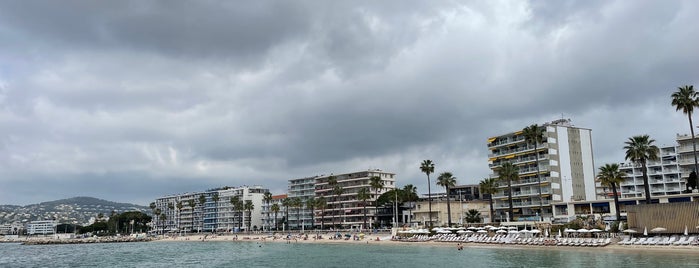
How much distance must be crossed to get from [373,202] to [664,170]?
248 feet

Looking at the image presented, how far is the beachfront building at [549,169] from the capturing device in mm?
98625

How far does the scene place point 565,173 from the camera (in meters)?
100

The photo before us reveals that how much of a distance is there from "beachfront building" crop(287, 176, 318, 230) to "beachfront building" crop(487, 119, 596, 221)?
82.7 meters

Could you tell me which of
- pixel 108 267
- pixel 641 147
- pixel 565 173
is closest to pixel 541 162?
pixel 565 173

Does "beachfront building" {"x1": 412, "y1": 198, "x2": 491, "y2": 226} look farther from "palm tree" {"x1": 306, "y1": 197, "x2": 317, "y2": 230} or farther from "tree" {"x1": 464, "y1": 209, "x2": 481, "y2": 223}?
"palm tree" {"x1": 306, "y1": 197, "x2": 317, "y2": 230}

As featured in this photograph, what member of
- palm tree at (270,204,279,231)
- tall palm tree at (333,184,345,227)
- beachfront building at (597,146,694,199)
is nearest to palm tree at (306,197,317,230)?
tall palm tree at (333,184,345,227)

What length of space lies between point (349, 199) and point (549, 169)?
7679 centimetres

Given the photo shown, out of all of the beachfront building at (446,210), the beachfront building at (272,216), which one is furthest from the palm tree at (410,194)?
the beachfront building at (272,216)

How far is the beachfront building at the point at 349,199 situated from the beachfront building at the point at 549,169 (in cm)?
5472

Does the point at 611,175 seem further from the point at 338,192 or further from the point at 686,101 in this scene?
the point at 338,192

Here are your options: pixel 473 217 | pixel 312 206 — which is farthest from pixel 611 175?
pixel 312 206

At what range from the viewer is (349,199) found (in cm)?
16412

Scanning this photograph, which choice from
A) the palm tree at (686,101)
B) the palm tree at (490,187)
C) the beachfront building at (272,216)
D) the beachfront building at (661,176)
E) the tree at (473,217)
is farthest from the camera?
the beachfront building at (272,216)

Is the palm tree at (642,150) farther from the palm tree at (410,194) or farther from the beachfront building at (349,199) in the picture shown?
the beachfront building at (349,199)
